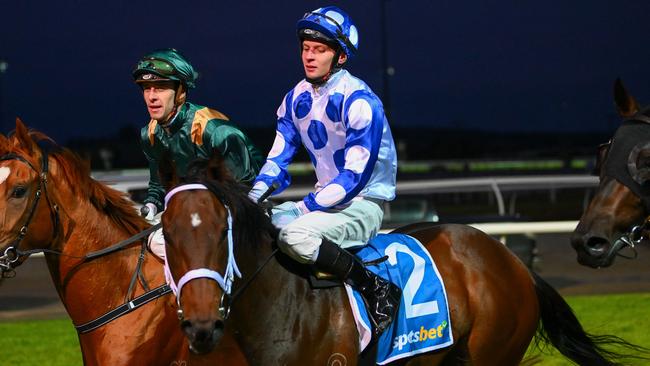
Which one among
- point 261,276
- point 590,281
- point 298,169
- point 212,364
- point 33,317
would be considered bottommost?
point 298,169

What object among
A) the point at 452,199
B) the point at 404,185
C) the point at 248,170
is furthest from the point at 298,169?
the point at 248,170

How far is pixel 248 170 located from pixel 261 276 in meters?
0.93

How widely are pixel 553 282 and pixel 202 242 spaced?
8245 millimetres

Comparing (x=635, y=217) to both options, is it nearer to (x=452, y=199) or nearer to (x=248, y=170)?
(x=248, y=170)

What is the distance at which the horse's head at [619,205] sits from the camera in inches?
143

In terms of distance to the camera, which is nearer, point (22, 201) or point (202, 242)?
point (202, 242)

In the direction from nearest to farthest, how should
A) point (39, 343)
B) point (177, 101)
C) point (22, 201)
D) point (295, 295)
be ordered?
1. point (295, 295)
2. point (22, 201)
3. point (177, 101)
4. point (39, 343)

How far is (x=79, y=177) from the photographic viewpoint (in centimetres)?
437

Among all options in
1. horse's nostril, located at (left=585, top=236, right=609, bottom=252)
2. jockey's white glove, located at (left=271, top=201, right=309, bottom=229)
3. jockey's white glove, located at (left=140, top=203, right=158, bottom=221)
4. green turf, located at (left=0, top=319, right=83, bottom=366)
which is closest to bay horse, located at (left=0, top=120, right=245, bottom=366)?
jockey's white glove, located at (left=140, top=203, right=158, bottom=221)

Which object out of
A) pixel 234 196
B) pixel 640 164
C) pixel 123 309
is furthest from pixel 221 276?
pixel 640 164

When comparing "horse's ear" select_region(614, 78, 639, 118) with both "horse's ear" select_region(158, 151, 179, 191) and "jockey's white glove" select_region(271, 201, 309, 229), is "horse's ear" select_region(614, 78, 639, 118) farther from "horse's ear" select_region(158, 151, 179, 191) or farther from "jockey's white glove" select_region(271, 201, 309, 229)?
"horse's ear" select_region(158, 151, 179, 191)

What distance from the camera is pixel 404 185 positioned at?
11.7m

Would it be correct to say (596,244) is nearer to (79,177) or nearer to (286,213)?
(286,213)

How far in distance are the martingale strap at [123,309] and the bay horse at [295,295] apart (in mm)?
747
